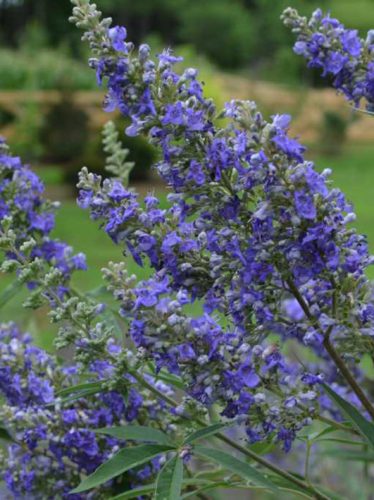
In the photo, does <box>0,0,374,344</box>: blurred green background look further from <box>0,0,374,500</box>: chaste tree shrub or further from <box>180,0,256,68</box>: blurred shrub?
<box>0,0,374,500</box>: chaste tree shrub

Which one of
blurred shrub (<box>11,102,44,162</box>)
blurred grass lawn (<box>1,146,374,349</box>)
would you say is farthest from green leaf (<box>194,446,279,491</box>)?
blurred shrub (<box>11,102,44,162</box>)

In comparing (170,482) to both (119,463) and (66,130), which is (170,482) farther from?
(66,130)

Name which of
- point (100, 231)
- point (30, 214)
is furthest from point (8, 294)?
point (100, 231)

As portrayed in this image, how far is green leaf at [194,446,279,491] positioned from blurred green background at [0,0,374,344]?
20.7 feet

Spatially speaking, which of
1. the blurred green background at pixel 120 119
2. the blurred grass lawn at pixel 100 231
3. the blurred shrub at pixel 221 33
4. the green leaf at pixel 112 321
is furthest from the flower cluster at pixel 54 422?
the blurred shrub at pixel 221 33

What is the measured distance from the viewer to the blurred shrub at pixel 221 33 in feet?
111

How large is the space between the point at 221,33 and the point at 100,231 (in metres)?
23.3

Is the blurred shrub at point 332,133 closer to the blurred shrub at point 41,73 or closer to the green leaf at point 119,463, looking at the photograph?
the blurred shrub at point 41,73

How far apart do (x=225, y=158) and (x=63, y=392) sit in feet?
1.43

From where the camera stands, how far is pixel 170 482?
4.09 feet

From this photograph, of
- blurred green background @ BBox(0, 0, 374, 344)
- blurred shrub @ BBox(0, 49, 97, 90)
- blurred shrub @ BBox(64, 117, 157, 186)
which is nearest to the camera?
blurred shrub @ BBox(64, 117, 157, 186)

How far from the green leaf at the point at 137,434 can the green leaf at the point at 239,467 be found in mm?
62

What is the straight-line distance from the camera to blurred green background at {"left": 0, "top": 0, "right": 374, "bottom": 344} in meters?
16.1

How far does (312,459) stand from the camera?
118 inches
